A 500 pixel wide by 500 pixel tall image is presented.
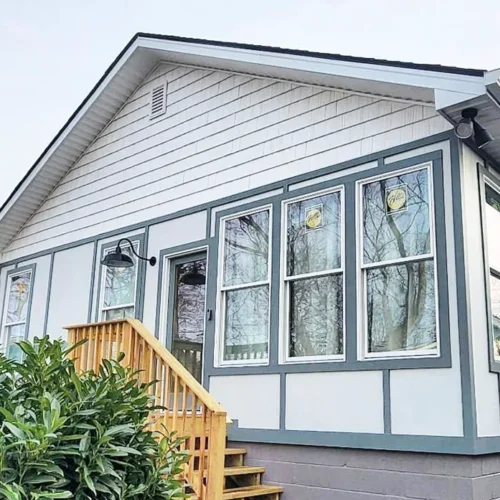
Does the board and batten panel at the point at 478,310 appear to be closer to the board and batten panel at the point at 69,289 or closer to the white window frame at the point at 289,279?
the white window frame at the point at 289,279

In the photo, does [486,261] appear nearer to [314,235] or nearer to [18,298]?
[314,235]

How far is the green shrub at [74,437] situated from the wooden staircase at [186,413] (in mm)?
412

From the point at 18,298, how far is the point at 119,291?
2.78 meters

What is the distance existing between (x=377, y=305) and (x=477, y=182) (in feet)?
4.39

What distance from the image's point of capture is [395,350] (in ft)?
16.1

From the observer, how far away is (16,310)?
376 inches

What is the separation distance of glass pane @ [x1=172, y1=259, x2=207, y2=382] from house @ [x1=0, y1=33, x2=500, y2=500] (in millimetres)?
21

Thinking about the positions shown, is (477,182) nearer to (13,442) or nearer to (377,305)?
(377,305)

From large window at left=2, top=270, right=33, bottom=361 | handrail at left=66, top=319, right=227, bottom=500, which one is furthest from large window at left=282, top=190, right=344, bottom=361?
large window at left=2, top=270, right=33, bottom=361

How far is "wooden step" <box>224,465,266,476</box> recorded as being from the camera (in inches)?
203

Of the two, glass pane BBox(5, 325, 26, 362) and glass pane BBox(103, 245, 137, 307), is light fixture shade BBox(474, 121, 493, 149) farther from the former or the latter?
glass pane BBox(5, 325, 26, 362)

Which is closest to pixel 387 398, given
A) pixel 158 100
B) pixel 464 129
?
pixel 464 129

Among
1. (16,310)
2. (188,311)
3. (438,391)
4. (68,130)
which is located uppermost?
(68,130)

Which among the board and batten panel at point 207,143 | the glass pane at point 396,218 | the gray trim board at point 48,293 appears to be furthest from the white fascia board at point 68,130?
the glass pane at point 396,218
